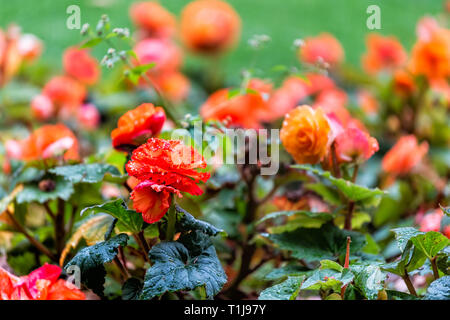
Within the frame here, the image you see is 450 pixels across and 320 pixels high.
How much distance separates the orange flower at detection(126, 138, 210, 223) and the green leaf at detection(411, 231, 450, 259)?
21cm

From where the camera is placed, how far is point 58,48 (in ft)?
7.72

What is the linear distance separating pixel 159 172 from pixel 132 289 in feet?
0.47

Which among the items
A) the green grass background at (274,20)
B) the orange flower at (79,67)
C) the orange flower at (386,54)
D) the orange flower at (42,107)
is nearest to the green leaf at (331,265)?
the orange flower at (42,107)

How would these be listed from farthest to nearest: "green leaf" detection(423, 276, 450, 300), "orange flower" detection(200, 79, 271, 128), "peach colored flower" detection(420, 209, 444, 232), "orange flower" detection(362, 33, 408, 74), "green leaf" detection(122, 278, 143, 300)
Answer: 1. "orange flower" detection(362, 33, 408, 74)
2. "orange flower" detection(200, 79, 271, 128)
3. "peach colored flower" detection(420, 209, 444, 232)
4. "green leaf" detection(122, 278, 143, 300)
5. "green leaf" detection(423, 276, 450, 300)

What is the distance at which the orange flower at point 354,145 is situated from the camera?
0.69 m

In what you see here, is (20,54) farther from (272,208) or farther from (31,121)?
(272,208)

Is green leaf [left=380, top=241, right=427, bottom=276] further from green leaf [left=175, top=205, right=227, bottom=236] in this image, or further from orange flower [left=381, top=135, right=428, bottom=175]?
orange flower [left=381, top=135, right=428, bottom=175]

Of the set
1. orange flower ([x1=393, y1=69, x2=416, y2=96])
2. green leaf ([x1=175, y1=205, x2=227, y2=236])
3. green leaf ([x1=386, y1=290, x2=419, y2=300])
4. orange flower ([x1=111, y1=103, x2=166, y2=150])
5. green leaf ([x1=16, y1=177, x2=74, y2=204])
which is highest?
orange flower ([x1=393, y1=69, x2=416, y2=96])

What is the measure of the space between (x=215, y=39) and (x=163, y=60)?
1.59 ft

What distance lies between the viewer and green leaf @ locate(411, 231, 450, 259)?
0.53m

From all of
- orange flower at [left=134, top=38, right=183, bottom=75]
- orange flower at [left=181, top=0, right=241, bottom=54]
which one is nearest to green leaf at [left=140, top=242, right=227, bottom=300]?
orange flower at [left=134, top=38, right=183, bottom=75]

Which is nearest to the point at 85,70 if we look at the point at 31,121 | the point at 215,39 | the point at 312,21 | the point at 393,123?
the point at 31,121

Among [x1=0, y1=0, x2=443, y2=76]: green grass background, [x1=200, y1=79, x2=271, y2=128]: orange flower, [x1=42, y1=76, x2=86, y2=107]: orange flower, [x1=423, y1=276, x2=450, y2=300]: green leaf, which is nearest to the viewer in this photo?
[x1=423, y1=276, x2=450, y2=300]: green leaf

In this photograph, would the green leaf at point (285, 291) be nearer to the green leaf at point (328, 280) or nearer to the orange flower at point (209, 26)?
the green leaf at point (328, 280)
